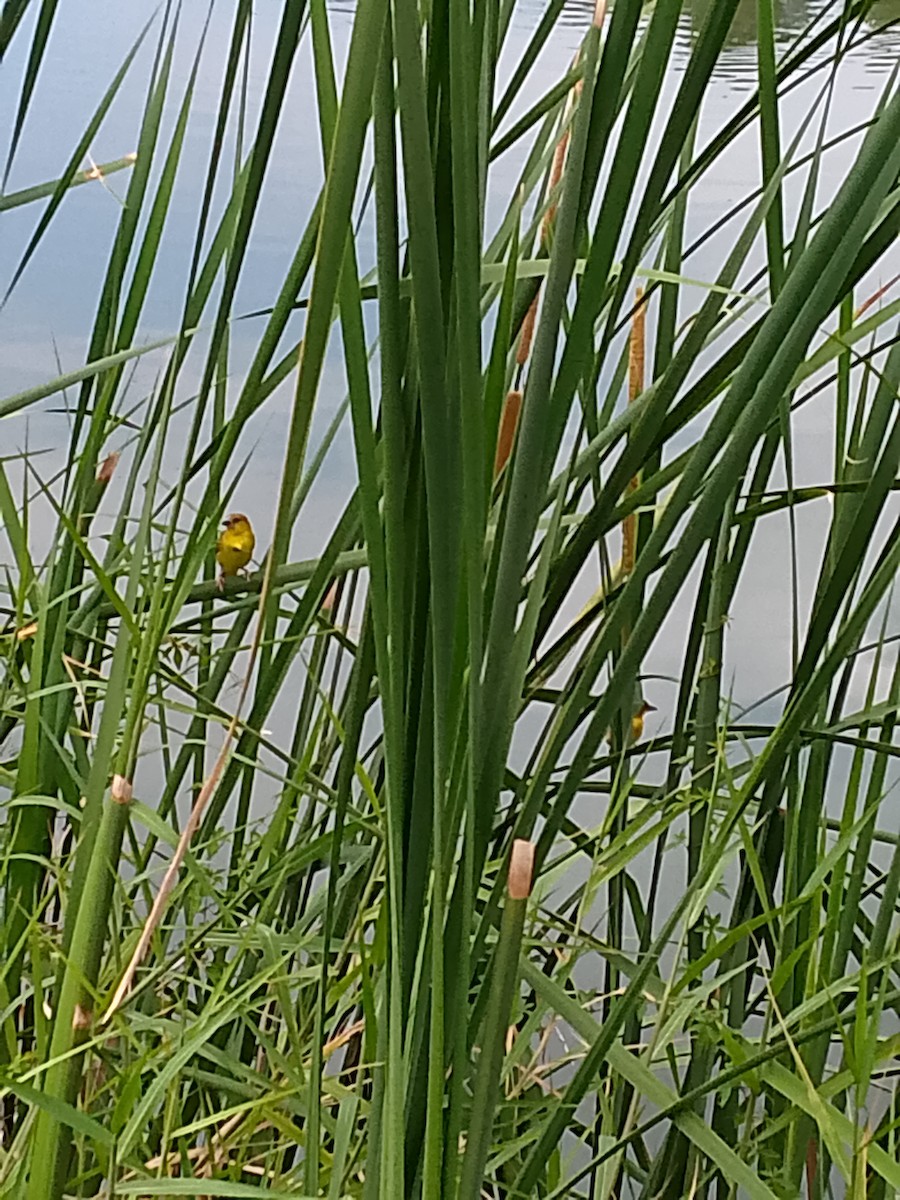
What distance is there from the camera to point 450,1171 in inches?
9.0

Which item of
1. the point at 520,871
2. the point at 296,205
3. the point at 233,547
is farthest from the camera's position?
the point at 296,205

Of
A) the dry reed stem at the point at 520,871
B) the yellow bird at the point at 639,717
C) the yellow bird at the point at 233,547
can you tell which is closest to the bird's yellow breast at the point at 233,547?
the yellow bird at the point at 233,547

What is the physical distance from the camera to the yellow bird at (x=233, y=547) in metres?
0.50

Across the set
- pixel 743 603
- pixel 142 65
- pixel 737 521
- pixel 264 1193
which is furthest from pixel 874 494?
pixel 142 65

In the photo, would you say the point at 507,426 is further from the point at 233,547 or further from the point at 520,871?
the point at 233,547

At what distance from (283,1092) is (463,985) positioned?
0.12 metres

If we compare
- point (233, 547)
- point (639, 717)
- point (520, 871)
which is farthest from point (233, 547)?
point (520, 871)

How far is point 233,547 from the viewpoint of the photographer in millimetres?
506

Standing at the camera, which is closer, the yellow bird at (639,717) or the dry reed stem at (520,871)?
the dry reed stem at (520,871)

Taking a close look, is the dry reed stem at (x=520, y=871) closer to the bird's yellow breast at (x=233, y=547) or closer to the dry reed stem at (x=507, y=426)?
the dry reed stem at (x=507, y=426)

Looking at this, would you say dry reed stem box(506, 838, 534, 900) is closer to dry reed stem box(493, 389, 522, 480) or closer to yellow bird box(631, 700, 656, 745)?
dry reed stem box(493, 389, 522, 480)

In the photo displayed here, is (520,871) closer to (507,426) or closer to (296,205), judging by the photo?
(507,426)

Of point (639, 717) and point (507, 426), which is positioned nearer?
point (507, 426)

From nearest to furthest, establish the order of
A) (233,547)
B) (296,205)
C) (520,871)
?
(520,871), (233,547), (296,205)
